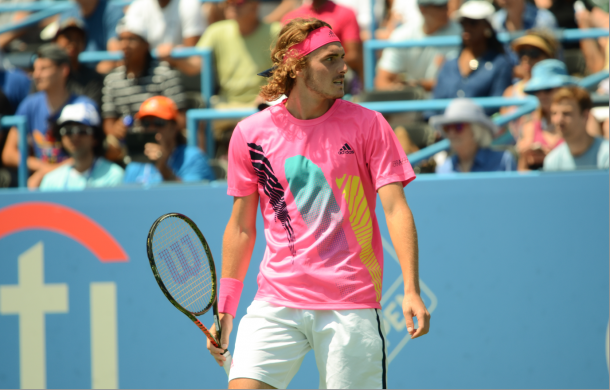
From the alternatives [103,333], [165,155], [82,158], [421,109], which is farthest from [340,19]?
[103,333]

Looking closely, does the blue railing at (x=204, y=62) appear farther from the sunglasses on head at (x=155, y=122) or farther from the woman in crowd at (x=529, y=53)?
the woman in crowd at (x=529, y=53)

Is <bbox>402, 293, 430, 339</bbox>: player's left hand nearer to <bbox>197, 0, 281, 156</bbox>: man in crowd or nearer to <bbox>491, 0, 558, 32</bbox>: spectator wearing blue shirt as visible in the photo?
<bbox>197, 0, 281, 156</bbox>: man in crowd

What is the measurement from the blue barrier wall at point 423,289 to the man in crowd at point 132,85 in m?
1.52

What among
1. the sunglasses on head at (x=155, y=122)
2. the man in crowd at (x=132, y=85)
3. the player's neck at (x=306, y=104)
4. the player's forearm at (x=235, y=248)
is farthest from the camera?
the man in crowd at (x=132, y=85)

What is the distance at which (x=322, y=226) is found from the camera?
2.80 m

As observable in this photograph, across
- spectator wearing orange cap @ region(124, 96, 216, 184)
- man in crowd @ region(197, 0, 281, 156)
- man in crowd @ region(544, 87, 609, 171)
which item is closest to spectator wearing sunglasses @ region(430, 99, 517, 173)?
man in crowd @ region(544, 87, 609, 171)

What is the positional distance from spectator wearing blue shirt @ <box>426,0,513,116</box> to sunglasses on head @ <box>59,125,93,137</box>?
103 inches

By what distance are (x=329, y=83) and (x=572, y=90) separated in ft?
8.03

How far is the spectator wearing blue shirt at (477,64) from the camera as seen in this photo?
228 inches

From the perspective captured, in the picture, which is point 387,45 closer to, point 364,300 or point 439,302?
point 439,302

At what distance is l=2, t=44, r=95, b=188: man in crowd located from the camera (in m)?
5.86

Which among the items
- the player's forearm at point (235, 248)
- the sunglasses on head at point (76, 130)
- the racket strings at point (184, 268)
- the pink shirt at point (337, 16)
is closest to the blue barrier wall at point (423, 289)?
the sunglasses on head at point (76, 130)

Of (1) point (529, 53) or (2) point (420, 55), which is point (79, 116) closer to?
(2) point (420, 55)

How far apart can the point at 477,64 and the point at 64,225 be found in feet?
11.0
